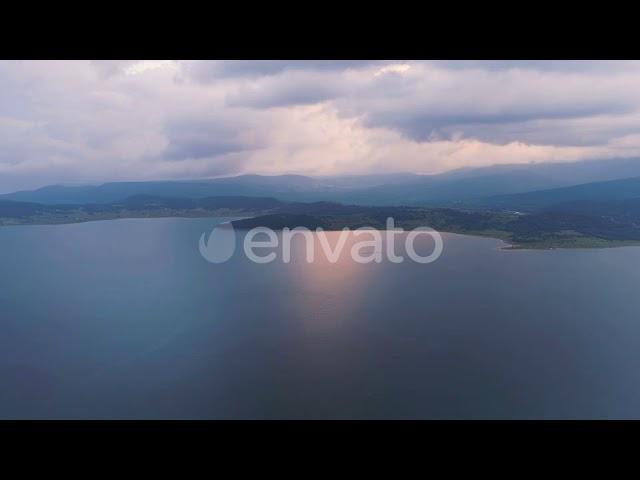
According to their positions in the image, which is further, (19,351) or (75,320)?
(75,320)

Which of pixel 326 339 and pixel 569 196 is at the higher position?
pixel 569 196

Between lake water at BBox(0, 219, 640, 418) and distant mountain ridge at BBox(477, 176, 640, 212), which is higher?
distant mountain ridge at BBox(477, 176, 640, 212)

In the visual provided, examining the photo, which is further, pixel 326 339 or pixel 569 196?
pixel 569 196

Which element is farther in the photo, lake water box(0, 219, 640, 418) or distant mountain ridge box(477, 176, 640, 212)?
distant mountain ridge box(477, 176, 640, 212)

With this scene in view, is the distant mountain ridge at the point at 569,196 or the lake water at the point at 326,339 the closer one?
the lake water at the point at 326,339

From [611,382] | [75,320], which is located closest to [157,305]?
[75,320]

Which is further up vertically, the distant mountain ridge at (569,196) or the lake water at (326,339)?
the distant mountain ridge at (569,196)
